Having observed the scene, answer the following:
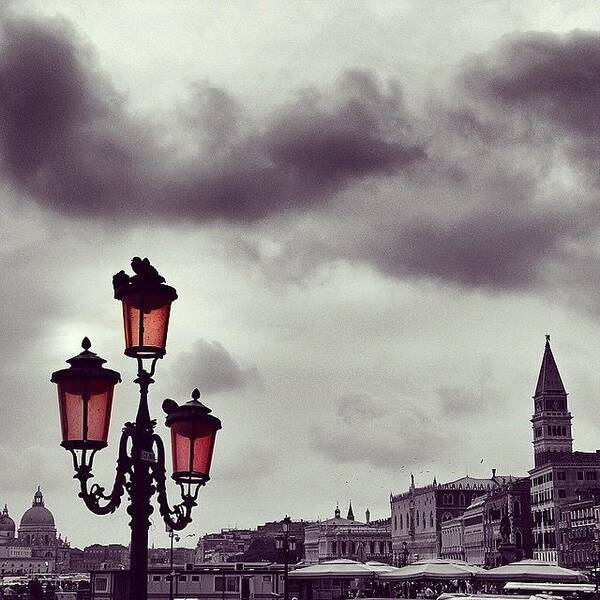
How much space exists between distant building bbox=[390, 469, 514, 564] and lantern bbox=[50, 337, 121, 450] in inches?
6273

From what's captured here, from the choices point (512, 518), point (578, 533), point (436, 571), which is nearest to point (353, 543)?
point (512, 518)

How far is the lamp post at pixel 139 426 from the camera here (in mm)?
8375

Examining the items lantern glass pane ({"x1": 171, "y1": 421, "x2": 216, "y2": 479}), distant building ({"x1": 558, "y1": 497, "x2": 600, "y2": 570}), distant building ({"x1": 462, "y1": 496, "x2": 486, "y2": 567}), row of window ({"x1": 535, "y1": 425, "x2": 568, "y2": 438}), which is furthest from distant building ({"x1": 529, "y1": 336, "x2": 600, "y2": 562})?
lantern glass pane ({"x1": 171, "y1": 421, "x2": 216, "y2": 479})

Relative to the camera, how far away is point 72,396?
8414mm

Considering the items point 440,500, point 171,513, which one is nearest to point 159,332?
point 171,513

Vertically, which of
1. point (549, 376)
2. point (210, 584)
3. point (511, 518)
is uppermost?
point (549, 376)

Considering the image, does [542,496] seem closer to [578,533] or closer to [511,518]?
[511,518]

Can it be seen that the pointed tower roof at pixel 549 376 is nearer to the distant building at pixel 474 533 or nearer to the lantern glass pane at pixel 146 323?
the distant building at pixel 474 533

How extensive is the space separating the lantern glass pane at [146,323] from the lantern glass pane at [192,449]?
73cm

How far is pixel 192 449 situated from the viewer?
361 inches

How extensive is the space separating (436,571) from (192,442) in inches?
1640

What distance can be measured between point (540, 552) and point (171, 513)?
362ft

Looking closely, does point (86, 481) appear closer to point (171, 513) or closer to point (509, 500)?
point (171, 513)

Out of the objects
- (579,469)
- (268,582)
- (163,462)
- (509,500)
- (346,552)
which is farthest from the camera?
(346,552)
